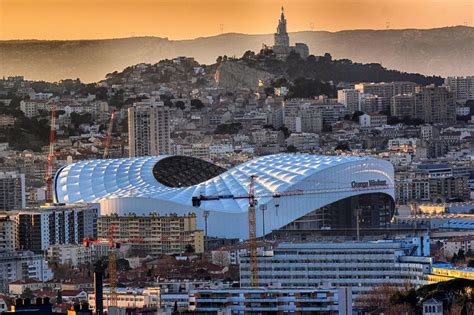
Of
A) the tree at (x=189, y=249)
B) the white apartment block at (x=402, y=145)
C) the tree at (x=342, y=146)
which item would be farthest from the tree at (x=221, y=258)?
the white apartment block at (x=402, y=145)

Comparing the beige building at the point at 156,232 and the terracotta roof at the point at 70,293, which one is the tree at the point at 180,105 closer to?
the beige building at the point at 156,232

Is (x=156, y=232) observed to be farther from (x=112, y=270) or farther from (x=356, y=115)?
(x=356, y=115)

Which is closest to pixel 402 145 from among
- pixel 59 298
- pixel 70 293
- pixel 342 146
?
pixel 342 146

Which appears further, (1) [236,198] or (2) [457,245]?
(1) [236,198]

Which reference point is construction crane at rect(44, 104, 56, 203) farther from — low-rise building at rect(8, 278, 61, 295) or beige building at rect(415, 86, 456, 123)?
low-rise building at rect(8, 278, 61, 295)

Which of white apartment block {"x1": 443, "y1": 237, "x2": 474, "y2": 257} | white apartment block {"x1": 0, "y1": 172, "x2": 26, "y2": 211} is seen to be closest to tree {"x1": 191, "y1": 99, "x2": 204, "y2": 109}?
white apartment block {"x1": 0, "y1": 172, "x2": 26, "y2": 211}

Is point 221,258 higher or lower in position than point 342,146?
lower
